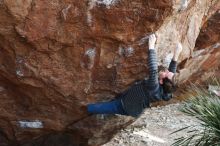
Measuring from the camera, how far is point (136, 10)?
6.39m

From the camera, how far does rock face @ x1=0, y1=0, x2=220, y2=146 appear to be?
6398 millimetres

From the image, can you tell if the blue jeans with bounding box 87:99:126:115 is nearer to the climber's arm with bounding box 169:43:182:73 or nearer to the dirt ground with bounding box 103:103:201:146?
the climber's arm with bounding box 169:43:182:73

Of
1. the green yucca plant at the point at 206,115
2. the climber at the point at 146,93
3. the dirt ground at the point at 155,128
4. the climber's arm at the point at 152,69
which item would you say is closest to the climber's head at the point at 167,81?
the climber at the point at 146,93

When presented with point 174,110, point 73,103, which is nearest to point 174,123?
point 174,110

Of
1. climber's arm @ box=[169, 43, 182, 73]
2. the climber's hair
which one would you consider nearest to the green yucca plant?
climber's arm @ box=[169, 43, 182, 73]

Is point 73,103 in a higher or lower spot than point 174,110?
higher

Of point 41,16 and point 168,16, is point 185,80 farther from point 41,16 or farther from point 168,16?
point 41,16

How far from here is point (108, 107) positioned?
7.04 meters

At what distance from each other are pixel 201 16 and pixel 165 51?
1371mm

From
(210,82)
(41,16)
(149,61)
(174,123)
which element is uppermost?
(41,16)

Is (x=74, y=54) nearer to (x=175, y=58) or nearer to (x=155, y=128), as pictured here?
(x=175, y=58)

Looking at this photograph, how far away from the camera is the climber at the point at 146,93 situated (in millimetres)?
6406

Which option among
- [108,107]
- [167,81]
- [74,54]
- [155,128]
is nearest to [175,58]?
[167,81]

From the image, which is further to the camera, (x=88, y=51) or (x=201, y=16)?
(x=201, y=16)
